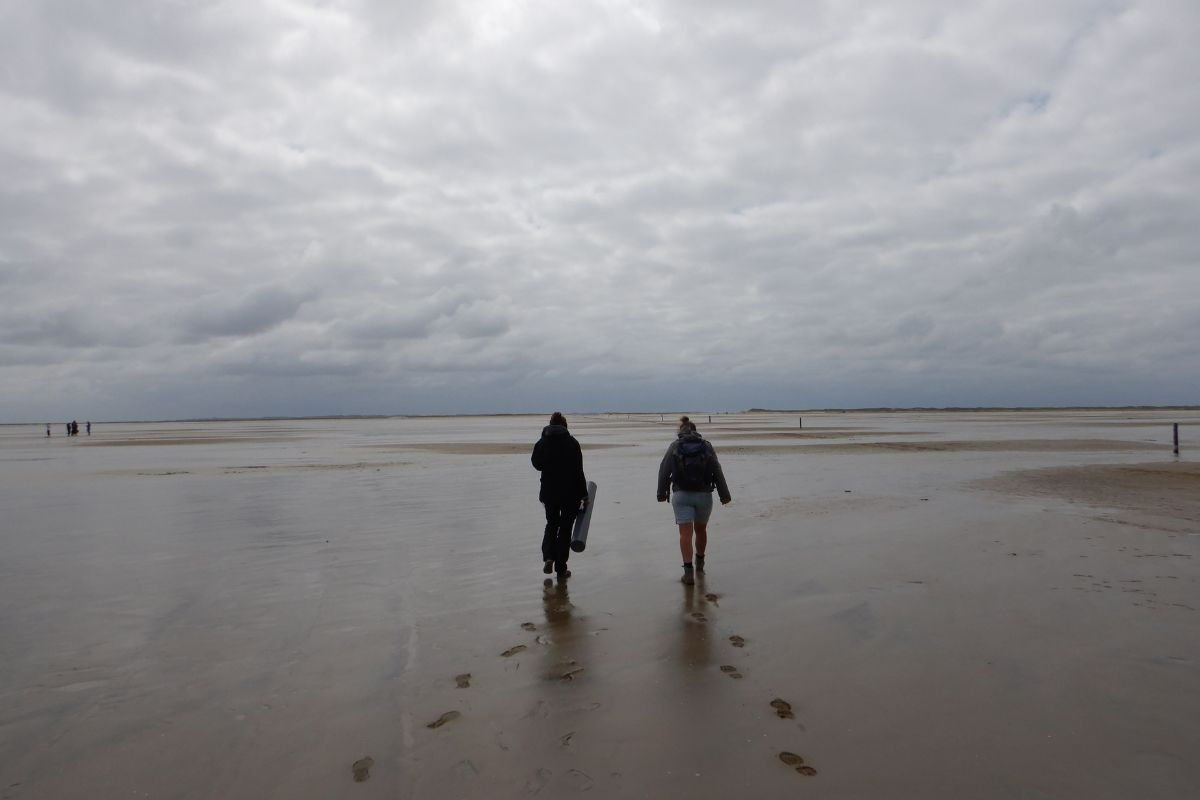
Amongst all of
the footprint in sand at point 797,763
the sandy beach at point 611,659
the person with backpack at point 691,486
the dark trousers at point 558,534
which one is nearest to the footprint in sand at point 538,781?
the sandy beach at point 611,659

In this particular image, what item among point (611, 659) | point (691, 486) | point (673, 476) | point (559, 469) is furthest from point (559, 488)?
point (611, 659)

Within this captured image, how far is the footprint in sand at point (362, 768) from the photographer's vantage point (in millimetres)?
4281

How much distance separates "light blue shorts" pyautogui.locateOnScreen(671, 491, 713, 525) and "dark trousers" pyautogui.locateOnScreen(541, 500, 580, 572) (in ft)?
4.98

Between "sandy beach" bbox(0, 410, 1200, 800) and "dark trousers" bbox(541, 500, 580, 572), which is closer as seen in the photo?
"sandy beach" bbox(0, 410, 1200, 800)

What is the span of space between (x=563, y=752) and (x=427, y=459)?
28.5 m

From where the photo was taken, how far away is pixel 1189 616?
277 inches

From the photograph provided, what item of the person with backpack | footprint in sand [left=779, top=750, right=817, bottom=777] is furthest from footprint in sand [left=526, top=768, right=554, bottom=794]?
the person with backpack

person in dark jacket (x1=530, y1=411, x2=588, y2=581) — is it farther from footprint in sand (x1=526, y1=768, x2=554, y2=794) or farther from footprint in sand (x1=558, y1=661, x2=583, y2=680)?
footprint in sand (x1=526, y1=768, x2=554, y2=794)

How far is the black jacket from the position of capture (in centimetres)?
969

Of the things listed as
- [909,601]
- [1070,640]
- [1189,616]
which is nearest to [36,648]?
[909,601]

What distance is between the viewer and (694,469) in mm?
9477

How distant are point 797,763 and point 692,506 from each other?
207 inches

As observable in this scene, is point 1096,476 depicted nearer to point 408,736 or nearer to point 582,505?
point 582,505

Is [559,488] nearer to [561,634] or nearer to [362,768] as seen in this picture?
[561,634]
